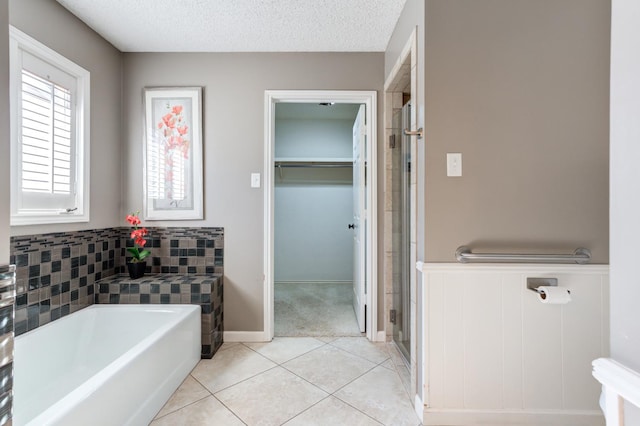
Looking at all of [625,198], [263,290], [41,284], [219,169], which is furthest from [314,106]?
[625,198]

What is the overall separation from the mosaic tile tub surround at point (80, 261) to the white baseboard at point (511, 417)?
5.99ft

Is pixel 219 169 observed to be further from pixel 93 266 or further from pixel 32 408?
pixel 32 408

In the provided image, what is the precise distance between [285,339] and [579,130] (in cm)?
243

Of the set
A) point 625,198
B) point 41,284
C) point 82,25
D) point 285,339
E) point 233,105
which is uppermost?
point 82,25

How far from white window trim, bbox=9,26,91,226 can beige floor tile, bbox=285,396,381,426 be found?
6.07 ft

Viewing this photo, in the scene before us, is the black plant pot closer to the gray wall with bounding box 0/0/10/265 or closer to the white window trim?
the white window trim

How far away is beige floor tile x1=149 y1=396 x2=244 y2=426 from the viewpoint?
4.92 feet

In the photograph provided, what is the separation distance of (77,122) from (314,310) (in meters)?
2.61

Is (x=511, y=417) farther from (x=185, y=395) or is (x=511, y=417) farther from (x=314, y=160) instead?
(x=314, y=160)

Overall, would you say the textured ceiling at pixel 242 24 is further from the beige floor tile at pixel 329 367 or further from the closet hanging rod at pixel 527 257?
the beige floor tile at pixel 329 367

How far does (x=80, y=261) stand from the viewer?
6.65 ft

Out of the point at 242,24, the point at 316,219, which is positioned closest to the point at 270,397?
the point at 242,24

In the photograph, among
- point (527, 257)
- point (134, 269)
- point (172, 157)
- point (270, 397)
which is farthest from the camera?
point (172, 157)

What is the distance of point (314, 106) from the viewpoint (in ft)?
12.3
